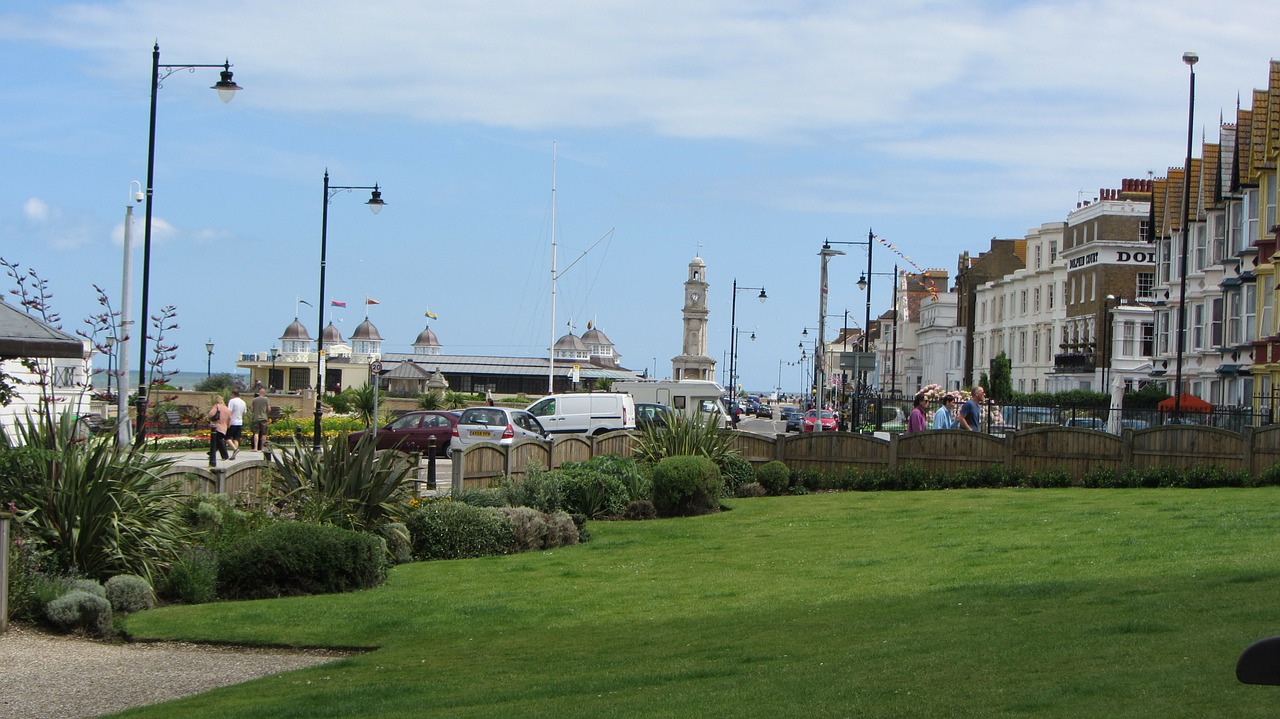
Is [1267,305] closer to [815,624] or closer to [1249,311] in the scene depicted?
[1249,311]

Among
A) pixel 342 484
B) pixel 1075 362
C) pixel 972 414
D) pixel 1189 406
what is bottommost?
pixel 342 484

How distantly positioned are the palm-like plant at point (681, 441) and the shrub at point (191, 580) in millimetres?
12059

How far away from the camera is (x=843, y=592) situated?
12.7 meters

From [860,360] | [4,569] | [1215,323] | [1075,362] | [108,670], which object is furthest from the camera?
[1075,362]

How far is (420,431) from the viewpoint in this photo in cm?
3512

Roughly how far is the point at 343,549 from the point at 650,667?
597cm

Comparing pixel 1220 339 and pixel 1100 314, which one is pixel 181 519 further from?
pixel 1100 314

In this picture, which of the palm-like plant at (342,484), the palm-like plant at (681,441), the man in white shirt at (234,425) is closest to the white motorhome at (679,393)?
the man in white shirt at (234,425)

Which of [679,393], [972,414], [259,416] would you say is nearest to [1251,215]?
[972,414]

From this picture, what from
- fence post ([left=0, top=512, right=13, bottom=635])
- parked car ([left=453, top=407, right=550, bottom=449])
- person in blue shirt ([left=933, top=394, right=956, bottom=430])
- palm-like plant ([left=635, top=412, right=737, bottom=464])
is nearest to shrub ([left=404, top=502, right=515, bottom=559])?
fence post ([left=0, top=512, right=13, bottom=635])

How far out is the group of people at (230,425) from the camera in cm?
2775

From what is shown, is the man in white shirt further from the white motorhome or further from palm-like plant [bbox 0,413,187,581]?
the white motorhome

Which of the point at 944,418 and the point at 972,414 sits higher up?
the point at 972,414

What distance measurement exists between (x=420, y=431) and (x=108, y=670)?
2513cm
